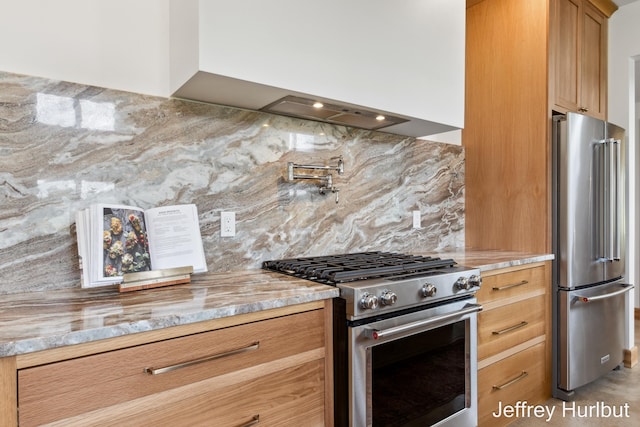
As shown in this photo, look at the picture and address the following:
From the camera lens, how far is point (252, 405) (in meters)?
1.15

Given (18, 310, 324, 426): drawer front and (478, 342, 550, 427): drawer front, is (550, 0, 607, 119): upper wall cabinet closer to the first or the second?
(478, 342, 550, 427): drawer front

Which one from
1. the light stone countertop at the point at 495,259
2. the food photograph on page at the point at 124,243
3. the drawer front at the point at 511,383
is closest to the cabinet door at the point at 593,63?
the light stone countertop at the point at 495,259

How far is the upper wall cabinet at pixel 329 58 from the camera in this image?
1.37m

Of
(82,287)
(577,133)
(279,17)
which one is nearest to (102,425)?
(82,287)

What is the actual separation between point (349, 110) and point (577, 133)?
62.7 inches

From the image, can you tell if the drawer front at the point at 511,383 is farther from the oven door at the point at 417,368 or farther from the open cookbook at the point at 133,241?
the open cookbook at the point at 133,241

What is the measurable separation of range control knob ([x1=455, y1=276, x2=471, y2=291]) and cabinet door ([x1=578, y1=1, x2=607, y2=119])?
6.11 feet

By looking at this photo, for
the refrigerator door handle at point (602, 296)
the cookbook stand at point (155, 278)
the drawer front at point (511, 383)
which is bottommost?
the drawer front at point (511, 383)

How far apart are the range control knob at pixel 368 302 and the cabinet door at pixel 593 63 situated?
2381mm

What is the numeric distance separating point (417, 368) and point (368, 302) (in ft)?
1.50

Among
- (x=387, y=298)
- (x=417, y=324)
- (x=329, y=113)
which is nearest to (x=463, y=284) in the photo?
(x=417, y=324)

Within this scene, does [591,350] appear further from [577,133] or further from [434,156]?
[434,156]

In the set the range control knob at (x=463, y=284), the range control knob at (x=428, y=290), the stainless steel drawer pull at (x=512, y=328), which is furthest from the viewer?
the stainless steel drawer pull at (x=512, y=328)

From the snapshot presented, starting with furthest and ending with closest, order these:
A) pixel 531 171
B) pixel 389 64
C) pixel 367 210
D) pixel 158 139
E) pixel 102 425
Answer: pixel 531 171 < pixel 367 210 < pixel 389 64 < pixel 158 139 < pixel 102 425
